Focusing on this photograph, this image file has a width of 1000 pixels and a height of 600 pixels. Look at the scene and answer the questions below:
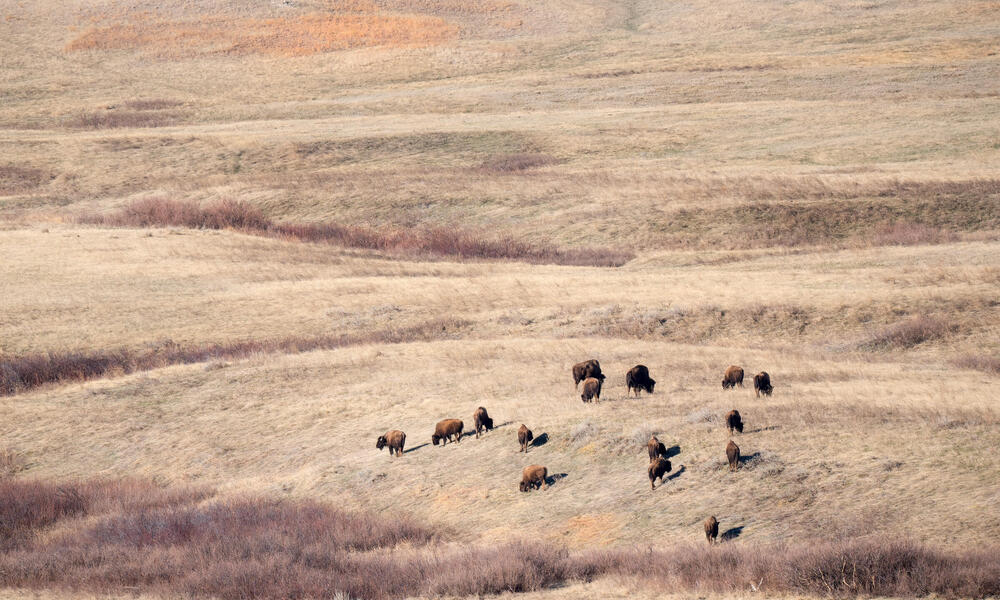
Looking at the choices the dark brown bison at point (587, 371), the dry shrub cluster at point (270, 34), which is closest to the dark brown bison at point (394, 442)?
the dark brown bison at point (587, 371)

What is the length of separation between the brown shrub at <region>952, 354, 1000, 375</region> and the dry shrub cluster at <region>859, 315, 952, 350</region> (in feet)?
6.99

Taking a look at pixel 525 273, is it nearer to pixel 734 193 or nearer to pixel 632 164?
pixel 734 193

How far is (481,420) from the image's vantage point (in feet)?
74.3

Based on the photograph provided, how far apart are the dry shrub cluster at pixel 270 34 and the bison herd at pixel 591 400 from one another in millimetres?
100762

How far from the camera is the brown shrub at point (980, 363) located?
1062 inches

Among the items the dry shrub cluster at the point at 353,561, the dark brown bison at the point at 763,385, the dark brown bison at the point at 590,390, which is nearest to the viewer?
the dry shrub cluster at the point at 353,561

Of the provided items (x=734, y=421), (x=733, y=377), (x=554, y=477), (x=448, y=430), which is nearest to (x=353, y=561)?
(x=554, y=477)

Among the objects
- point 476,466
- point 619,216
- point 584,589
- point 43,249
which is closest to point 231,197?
point 43,249

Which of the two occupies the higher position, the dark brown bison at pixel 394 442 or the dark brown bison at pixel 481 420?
the dark brown bison at pixel 481 420

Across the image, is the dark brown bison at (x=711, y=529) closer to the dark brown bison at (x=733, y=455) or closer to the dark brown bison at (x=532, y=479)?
the dark brown bison at (x=733, y=455)

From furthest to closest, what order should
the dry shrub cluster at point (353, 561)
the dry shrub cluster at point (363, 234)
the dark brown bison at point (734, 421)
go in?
the dry shrub cluster at point (363, 234) < the dark brown bison at point (734, 421) < the dry shrub cluster at point (353, 561)

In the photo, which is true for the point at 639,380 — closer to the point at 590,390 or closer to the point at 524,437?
the point at 590,390

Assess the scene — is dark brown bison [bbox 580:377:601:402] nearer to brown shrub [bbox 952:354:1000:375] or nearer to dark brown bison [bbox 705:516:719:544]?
dark brown bison [bbox 705:516:719:544]

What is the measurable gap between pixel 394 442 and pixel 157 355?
46.6ft
